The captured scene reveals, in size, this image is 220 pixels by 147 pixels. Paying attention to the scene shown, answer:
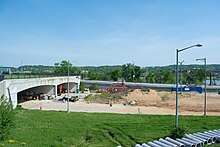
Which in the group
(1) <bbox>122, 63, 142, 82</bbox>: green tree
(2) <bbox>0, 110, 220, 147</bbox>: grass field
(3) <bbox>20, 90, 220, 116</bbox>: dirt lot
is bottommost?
(3) <bbox>20, 90, 220, 116</bbox>: dirt lot

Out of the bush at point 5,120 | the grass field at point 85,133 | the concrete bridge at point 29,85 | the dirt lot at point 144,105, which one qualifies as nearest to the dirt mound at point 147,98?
the dirt lot at point 144,105

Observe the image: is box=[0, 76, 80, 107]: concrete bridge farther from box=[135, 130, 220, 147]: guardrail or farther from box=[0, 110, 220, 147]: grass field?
box=[135, 130, 220, 147]: guardrail

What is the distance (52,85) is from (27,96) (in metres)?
6.74

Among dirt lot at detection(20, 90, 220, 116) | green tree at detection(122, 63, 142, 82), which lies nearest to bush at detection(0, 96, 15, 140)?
dirt lot at detection(20, 90, 220, 116)

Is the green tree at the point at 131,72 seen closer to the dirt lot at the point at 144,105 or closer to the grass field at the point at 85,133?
the dirt lot at the point at 144,105

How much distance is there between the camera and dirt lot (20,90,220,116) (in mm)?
41562

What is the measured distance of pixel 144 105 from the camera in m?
48.8

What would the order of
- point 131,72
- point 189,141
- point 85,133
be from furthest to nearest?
1. point 131,72
2. point 85,133
3. point 189,141

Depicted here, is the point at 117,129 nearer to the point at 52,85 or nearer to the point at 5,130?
the point at 5,130

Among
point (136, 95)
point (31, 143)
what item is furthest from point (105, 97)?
point (31, 143)

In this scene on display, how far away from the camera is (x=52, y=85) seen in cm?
5875

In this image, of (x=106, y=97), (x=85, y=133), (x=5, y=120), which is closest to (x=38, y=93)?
(x=106, y=97)

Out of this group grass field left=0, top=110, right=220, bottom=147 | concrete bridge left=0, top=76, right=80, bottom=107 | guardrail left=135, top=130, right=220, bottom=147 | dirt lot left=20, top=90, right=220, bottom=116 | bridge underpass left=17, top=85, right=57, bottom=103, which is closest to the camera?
guardrail left=135, top=130, right=220, bottom=147

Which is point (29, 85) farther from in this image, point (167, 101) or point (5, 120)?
point (167, 101)
